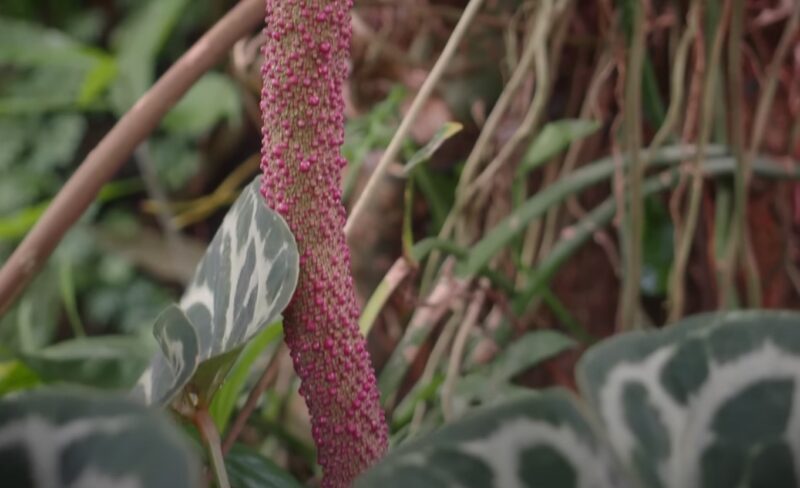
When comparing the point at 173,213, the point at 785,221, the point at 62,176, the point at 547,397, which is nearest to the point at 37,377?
the point at 547,397

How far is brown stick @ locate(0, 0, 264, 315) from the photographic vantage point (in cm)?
52

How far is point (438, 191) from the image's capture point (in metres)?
0.98

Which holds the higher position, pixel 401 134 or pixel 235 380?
pixel 401 134

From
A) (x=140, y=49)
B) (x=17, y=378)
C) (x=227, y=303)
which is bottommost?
(x=17, y=378)

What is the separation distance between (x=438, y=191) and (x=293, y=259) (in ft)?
2.21

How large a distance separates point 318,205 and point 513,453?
0.13 meters

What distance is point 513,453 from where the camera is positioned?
236mm

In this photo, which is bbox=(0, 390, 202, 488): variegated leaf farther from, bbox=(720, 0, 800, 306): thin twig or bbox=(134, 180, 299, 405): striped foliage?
bbox=(720, 0, 800, 306): thin twig

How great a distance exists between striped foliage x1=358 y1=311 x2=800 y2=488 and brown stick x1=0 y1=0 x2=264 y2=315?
346mm

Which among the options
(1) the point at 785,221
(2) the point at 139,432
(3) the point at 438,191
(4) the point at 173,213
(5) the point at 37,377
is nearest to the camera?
(2) the point at 139,432

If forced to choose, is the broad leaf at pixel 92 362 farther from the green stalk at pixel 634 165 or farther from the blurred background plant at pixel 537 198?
the green stalk at pixel 634 165

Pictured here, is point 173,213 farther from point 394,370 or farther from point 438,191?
point 394,370

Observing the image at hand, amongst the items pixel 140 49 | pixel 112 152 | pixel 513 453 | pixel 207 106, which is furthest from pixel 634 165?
pixel 207 106

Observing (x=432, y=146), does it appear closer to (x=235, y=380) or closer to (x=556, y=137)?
(x=235, y=380)
